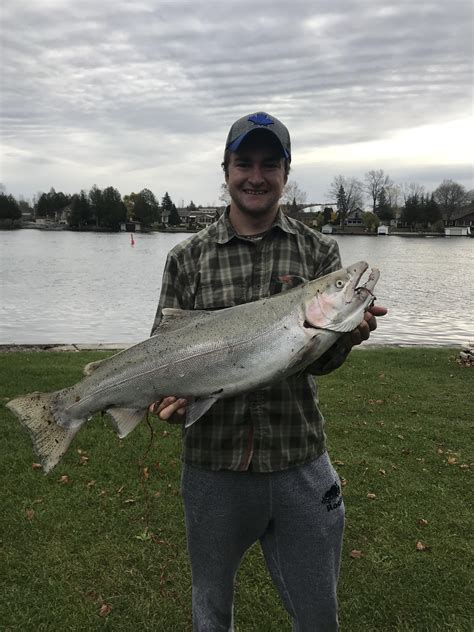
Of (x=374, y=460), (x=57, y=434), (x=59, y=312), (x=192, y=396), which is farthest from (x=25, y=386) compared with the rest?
(x=59, y=312)

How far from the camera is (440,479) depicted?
657 cm

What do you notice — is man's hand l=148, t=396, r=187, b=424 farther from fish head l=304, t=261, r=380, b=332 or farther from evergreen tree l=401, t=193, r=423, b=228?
evergreen tree l=401, t=193, r=423, b=228

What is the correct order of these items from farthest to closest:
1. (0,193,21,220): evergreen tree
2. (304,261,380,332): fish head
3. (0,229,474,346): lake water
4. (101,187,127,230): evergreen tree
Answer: (101,187,127,230): evergreen tree → (0,193,21,220): evergreen tree → (0,229,474,346): lake water → (304,261,380,332): fish head

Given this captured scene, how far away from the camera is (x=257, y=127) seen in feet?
9.79

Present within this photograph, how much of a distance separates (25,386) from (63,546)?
4644 millimetres

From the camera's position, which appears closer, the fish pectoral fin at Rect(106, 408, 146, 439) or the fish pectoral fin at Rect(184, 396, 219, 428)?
the fish pectoral fin at Rect(184, 396, 219, 428)

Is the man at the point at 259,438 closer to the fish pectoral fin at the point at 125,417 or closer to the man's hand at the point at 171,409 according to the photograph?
the man's hand at the point at 171,409

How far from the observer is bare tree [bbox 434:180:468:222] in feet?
492

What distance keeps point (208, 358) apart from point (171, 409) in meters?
0.34

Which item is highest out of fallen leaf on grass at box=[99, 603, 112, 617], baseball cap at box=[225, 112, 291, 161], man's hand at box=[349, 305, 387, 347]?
baseball cap at box=[225, 112, 291, 161]

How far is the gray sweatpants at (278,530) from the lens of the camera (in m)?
2.86

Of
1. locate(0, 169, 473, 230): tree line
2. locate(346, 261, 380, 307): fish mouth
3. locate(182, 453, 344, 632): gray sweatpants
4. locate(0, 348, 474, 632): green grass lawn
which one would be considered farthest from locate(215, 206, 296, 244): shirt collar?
locate(0, 169, 473, 230): tree line

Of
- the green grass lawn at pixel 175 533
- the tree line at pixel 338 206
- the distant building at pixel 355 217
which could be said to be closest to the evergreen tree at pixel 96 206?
the tree line at pixel 338 206

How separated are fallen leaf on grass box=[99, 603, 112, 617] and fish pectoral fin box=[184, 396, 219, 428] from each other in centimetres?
246
